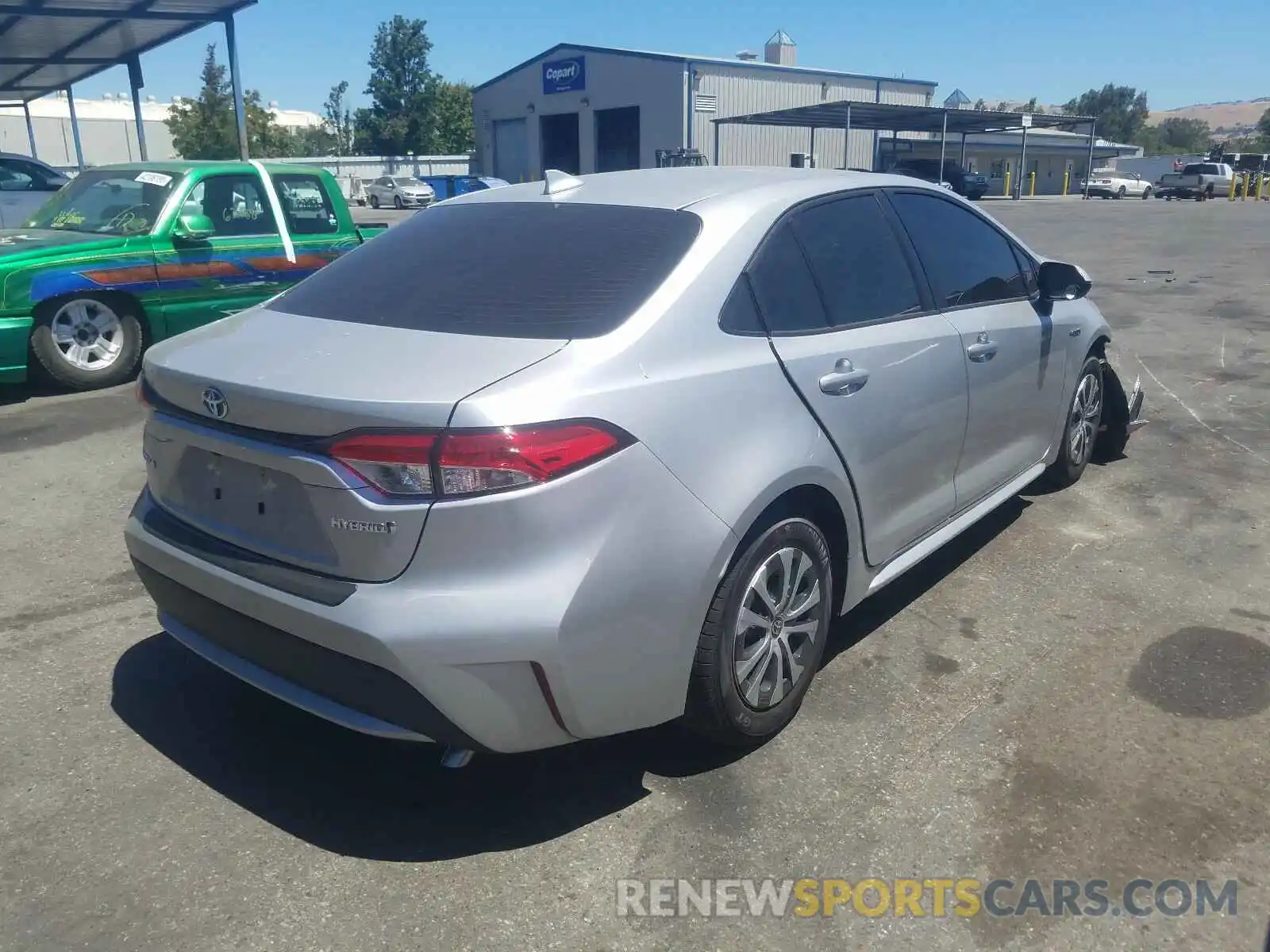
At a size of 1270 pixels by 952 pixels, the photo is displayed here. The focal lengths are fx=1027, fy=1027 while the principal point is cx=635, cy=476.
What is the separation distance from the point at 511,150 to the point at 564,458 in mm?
55623

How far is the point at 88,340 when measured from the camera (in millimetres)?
7719

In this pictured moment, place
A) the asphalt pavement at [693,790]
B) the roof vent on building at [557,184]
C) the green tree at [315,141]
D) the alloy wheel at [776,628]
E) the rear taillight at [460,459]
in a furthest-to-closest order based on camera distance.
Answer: the green tree at [315,141]
the roof vent on building at [557,184]
the alloy wheel at [776,628]
the asphalt pavement at [693,790]
the rear taillight at [460,459]

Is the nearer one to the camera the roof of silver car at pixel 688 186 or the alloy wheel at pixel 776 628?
the alloy wheel at pixel 776 628

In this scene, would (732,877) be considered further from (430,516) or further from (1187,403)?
(1187,403)

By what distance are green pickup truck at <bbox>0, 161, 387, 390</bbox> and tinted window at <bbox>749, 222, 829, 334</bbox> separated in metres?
5.94

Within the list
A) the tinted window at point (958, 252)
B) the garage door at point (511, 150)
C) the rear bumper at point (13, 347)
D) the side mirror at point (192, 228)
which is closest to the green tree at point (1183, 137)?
the garage door at point (511, 150)

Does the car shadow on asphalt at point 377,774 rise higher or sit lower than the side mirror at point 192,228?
lower

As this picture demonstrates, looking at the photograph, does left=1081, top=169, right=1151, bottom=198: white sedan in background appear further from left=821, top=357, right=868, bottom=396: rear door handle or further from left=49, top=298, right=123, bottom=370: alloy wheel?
left=821, top=357, right=868, bottom=396: rear door handle

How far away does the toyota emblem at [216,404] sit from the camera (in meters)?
2.64

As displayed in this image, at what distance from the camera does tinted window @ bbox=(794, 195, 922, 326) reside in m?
3.35

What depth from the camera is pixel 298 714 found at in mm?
3309

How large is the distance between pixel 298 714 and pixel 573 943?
136 cm

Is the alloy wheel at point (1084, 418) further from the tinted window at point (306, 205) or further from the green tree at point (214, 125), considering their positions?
the green tree at point (214, 125)

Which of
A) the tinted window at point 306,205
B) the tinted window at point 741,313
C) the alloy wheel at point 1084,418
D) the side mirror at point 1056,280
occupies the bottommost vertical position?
the alloy wheel at point 1084,418
